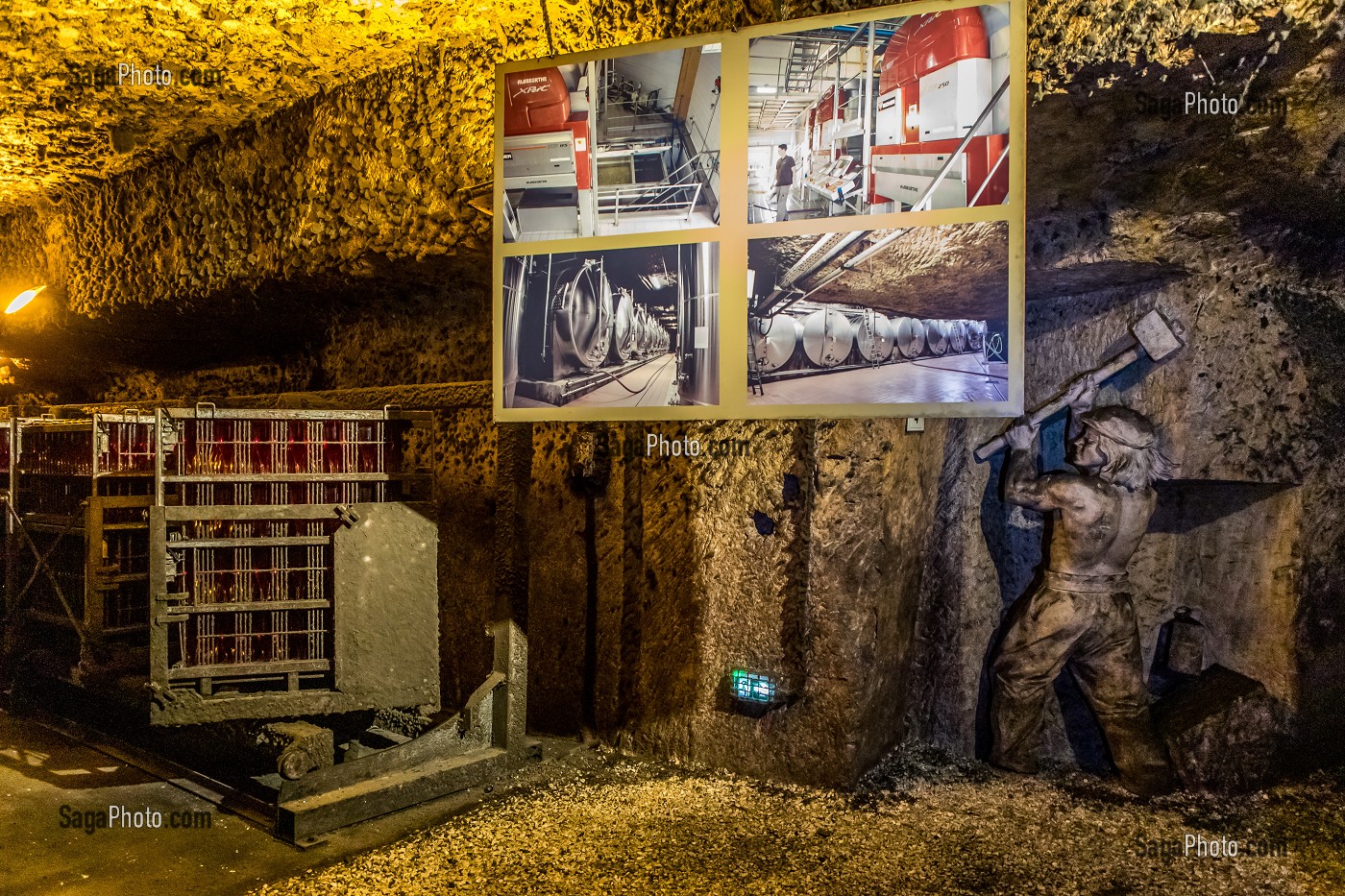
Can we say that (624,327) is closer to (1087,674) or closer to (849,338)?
(849,338)

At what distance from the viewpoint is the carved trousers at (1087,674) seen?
386cm

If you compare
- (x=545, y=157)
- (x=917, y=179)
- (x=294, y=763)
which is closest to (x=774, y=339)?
(x=917, y=179)

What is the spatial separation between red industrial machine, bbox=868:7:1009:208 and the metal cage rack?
2.58 metres

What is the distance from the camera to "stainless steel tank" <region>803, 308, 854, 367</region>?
2.75 metres

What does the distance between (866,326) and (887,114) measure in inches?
24.1

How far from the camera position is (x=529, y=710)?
4.46 meters

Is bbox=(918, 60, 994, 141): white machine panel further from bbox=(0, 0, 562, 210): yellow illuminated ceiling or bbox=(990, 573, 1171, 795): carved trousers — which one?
bbox=(990, 573, 1171, 795): carved trousers

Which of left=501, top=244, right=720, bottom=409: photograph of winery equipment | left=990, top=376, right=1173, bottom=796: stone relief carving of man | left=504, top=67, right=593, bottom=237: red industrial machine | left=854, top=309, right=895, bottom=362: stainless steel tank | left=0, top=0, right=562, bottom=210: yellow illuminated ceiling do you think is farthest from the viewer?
left=990, top=376, right=1173, bottom=796: stone relief carving of man

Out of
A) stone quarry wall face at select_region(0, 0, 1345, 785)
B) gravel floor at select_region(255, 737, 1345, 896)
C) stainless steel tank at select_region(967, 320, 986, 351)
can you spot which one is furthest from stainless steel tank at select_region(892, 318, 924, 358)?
gravel floor at select_region(255, 737, 1345, 896)

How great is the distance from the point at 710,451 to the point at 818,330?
1221mm

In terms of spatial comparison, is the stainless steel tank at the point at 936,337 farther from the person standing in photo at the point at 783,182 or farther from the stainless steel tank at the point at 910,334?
the person standing in photo at the point at 783,182

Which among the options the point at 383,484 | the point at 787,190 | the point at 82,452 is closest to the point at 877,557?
the point at 787,190

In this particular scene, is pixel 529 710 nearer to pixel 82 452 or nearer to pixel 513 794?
pixel 513 794

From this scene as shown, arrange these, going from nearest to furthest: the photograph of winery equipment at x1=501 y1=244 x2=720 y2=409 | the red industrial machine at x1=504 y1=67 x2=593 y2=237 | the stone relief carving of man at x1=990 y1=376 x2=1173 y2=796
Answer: the photograph of winery equipment at x1=501 y1=244 x2=720 y2=409, the red industrial machine at x1=504 y1=67 x2=593 y2=237, the stone relief carving of man at x1=990 y1=376 x2=1173 y2=796
